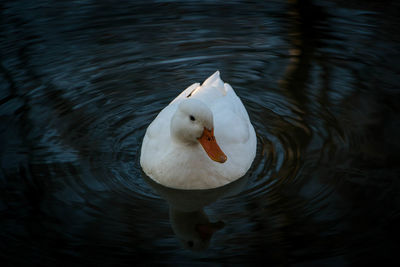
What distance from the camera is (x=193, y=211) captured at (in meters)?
5.56

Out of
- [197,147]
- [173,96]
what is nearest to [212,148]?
[197,147]

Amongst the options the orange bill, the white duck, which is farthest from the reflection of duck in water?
the orange bill

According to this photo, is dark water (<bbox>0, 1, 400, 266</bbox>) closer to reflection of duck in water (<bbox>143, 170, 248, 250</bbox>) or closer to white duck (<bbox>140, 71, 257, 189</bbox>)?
reflection of duck in water (<bbox>143, 170, 248, 250</bbox>)

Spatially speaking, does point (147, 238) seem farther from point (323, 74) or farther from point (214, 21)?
point (214, 21)

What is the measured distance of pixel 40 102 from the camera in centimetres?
737

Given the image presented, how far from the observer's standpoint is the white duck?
5.34 meters

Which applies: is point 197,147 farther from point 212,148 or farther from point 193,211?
point 193,211

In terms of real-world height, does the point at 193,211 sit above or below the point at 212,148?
below

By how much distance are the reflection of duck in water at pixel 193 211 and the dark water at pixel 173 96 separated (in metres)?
0.07

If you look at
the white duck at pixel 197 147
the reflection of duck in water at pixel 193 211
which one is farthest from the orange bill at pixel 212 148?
the reflection of duck in water at pixel 193 211

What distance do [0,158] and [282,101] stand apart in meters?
3.49

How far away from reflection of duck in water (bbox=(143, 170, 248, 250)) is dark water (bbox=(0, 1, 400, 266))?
7 cm

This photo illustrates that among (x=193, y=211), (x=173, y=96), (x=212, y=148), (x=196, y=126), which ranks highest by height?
(x=196, y=126)

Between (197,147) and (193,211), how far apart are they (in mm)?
629
